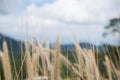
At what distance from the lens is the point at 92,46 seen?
1358 millimetres

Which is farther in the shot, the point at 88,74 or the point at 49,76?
the point at 88,74

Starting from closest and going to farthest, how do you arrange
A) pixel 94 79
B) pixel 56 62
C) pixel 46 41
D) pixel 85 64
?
pixel 56 62 < pixel 94 79 < pixel 85 64 < pixel 46 41

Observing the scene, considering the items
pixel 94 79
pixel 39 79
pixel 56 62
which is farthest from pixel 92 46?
pixel 56 62

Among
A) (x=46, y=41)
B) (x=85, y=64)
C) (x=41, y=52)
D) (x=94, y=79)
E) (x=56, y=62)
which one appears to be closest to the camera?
(x=56, y=62)

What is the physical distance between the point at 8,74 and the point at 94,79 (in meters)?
0.32

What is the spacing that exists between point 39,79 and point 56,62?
0.65 ft

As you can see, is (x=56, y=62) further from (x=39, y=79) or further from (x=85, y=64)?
(x=85, y=64)

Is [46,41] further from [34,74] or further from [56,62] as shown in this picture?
[56,62]

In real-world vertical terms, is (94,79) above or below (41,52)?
below

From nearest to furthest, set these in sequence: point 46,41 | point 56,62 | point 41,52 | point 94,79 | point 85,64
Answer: point 56,62 → point 41,52 → point 94,79 → point 85,64 → point 46,41

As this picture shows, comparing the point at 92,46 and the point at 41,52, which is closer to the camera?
the point at 41,52

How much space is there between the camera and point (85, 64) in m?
1.32

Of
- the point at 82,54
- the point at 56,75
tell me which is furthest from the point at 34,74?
the point at 82,54

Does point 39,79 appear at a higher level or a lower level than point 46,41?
lower
